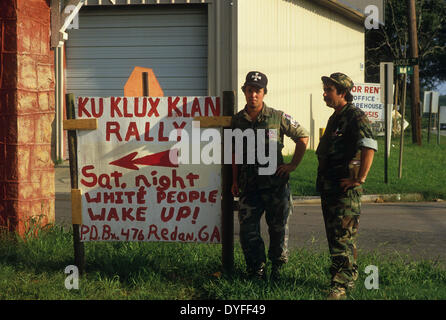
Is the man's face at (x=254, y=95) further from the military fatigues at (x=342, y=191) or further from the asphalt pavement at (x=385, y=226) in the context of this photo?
the asphalt pavement at (x=385, y=226)

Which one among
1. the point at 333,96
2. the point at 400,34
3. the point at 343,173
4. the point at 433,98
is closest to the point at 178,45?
the point at 333,96

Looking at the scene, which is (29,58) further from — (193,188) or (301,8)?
(301,8)

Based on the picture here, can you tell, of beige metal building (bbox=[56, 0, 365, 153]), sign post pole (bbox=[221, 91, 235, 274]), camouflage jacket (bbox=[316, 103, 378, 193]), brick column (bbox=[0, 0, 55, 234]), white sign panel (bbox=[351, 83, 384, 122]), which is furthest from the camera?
beige metal building (bbox=[56, 0, 365, 153])

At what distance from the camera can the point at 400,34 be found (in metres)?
37.1

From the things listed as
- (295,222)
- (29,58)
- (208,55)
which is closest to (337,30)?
(208,55)

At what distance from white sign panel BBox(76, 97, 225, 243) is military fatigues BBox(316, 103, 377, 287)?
108cm

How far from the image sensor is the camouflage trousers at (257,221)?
5.68m

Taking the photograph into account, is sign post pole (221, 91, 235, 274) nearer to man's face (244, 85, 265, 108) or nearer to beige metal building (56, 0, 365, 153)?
man's face (244, 85, 265, 108)

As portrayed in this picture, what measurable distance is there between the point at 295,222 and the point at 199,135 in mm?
4303

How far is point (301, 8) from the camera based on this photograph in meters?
21.2

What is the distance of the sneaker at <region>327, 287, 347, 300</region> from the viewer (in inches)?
201

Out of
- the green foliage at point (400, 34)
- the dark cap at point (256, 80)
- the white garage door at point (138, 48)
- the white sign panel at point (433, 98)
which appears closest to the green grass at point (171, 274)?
the dark cap at point (256, 80)

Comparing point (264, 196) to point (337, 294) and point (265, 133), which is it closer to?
point (265, 133)

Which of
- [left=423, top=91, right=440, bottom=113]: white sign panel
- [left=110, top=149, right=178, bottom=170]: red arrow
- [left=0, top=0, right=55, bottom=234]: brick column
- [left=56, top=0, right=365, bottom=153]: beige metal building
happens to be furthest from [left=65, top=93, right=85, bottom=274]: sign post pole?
[left=423, top=91, right=440, bottom=113]: white sign panel
